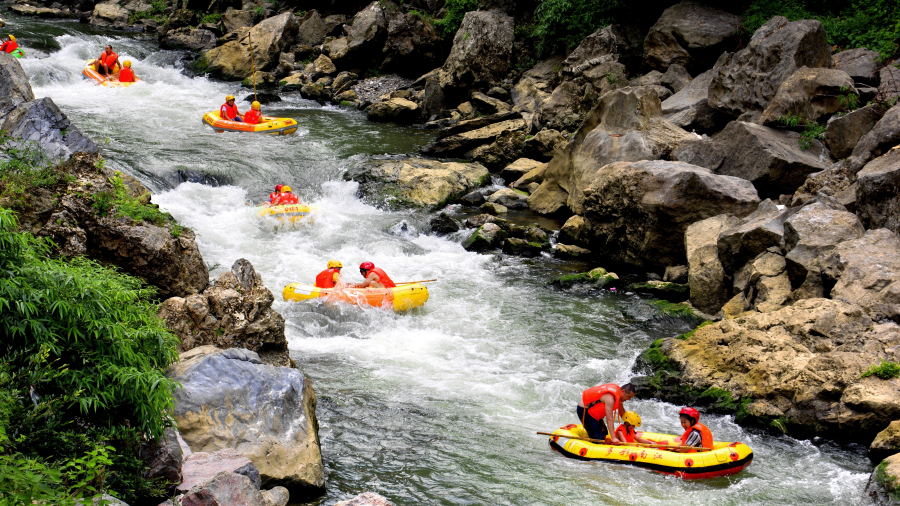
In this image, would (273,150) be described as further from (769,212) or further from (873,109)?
(873,109)

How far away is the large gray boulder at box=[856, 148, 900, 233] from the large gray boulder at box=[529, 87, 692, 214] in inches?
184

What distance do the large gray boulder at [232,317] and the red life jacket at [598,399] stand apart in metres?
3.18

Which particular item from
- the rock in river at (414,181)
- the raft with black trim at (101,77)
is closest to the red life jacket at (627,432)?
the rock in river at (414,181)

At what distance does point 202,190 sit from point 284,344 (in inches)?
297

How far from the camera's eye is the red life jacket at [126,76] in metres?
21.0

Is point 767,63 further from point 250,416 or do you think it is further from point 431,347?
point 250,416

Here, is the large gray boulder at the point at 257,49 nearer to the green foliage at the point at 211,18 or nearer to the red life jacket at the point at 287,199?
the green foliage at the point at 211,18

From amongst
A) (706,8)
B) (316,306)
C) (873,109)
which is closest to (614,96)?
(873,109)

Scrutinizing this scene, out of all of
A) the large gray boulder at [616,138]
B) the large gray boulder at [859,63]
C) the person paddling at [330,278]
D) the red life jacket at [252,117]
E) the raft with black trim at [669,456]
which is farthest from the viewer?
the red life jacket at [252,117]

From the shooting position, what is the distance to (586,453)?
633 centimetres

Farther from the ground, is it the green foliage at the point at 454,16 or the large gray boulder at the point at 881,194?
the green foliage at the point at 454,16

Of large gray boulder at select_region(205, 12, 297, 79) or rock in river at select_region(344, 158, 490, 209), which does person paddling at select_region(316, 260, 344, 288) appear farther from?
large gray boulder at select_region(205, 12, 297, 79)

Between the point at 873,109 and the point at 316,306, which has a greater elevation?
the point at 873,109

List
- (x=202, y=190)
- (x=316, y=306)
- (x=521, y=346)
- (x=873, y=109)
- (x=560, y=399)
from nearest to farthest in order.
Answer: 1. (x=560, y=399)
2. (x=521, y=346)
3. (x=316, y=306)
4. (x=873, y=109)
5. (x=202, y=190)
